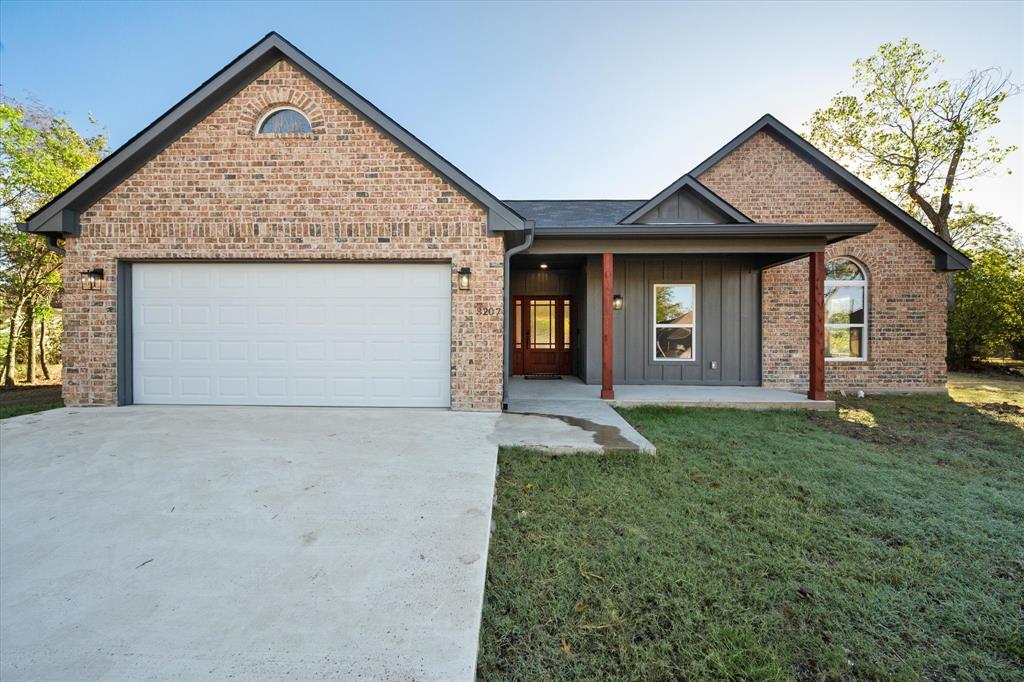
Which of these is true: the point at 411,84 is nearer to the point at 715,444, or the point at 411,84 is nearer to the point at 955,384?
the point at 715,444

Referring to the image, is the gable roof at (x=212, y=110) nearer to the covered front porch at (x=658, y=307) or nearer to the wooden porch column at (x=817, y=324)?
the covered front porch at (x=658, y=307)

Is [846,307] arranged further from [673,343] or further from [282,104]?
[282,104]

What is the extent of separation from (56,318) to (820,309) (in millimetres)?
19254

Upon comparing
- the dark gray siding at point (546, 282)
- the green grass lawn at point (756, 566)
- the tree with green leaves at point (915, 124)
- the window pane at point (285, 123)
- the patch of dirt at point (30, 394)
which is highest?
the tree with green leaves at point (915, 124)

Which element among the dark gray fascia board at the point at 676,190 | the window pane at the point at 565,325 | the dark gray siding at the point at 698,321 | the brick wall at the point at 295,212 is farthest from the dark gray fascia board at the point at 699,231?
the window pane at the point at 565,325

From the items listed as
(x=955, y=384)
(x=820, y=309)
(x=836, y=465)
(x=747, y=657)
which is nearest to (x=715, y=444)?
(x=836, y=465)

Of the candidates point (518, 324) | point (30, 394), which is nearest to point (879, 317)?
point (518, 324)

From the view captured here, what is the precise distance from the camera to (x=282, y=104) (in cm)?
652

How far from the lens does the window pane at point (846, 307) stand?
970 centimetres

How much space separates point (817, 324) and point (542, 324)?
231 inches

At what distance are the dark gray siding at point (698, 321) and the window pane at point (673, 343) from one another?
0.16m

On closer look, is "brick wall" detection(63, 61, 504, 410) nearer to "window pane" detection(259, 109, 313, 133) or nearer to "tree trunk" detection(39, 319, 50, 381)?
"window pane" detection(259, 109, 313, 133)

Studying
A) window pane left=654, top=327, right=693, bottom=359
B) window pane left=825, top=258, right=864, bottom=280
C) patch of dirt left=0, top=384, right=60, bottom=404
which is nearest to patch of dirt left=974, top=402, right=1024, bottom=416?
window pane left=825, top=258, right=864, bottom=280

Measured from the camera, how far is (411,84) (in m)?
12.9
